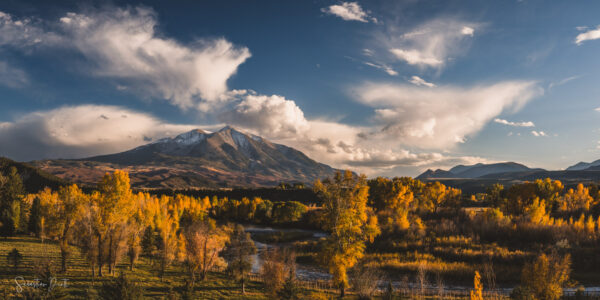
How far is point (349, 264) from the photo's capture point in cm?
3045

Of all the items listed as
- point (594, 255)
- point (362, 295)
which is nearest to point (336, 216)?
point (362, 295)

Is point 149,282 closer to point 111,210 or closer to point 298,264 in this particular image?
point 111,210

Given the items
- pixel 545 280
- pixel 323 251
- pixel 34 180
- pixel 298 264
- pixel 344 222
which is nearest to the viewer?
pixel 545 280

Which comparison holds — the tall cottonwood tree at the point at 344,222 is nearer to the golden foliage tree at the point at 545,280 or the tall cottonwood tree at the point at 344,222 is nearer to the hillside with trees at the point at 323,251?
the hillside with trees at the point at 323,251

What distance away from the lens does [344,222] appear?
30.1m

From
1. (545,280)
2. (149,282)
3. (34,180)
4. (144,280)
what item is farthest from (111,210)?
(34,180)

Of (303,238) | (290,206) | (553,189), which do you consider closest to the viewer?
(303,238)

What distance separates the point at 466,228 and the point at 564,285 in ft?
96.6

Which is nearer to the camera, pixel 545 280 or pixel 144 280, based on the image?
pixel 545 280

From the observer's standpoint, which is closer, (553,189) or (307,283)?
(307,283)

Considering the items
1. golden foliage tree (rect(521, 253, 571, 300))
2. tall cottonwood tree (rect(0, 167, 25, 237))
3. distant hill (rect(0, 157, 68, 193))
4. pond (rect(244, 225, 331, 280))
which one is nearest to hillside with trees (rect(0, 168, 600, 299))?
golden foliage tree (rect(521, 253, 571, 300))

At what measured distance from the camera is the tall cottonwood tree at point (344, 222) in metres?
30.3

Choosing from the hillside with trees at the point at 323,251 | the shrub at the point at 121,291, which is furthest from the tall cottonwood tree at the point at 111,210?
the shrub at the point at 121,291

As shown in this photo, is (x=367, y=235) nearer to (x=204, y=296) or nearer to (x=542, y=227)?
(x=204, y=296)
